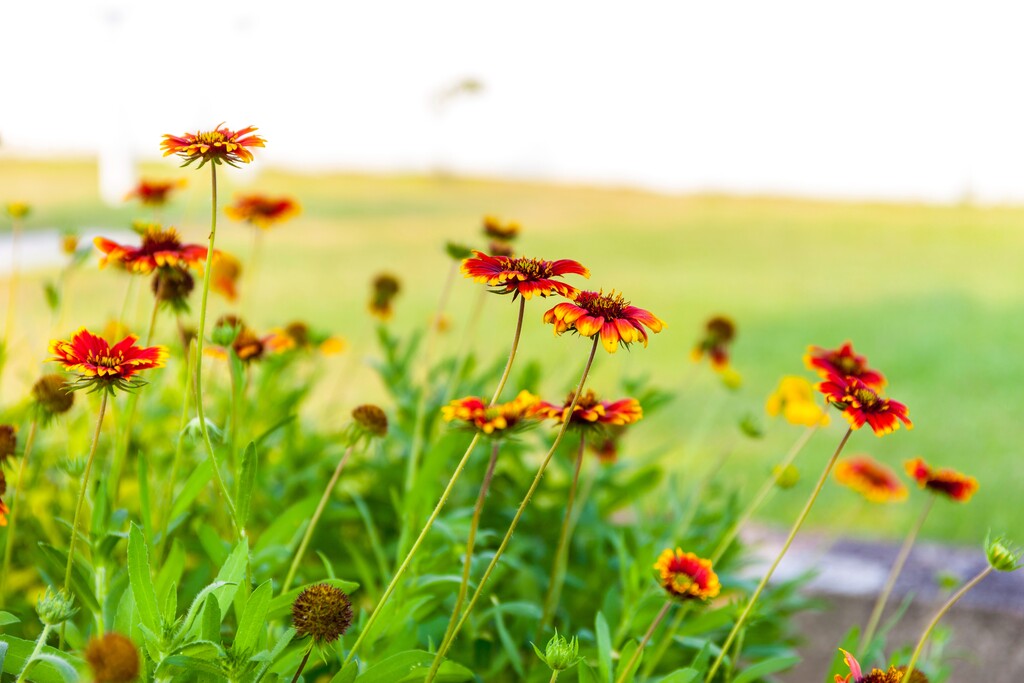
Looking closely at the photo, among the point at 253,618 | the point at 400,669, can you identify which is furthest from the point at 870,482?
the point at 253,618

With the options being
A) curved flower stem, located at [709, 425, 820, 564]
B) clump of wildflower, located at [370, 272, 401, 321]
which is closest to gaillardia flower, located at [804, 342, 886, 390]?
curved flower stem, located at [709, 425, 820, 564]

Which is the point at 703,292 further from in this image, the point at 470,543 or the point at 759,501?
the point at 470,543

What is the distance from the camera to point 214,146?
0.75 meters

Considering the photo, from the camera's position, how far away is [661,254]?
5574 millimetres

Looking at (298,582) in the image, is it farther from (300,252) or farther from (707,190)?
(707,190)

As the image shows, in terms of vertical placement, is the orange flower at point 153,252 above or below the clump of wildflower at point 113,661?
above

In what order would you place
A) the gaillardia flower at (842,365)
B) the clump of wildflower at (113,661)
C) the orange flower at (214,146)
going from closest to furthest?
1. the clump of wildflower at (113,661)
2. the orange flower at (214,146)
3. the gaillardia flower at (842,365)

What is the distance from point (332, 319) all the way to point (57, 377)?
112 inches

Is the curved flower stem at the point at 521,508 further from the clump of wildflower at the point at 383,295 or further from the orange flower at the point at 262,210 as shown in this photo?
the clump of wildflower at the point at 383,295

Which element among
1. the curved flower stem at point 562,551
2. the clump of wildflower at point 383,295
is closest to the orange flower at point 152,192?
the clump of wildflower at point 383,295

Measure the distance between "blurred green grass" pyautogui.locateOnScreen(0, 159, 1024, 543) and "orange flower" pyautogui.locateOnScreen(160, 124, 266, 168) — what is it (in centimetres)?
44

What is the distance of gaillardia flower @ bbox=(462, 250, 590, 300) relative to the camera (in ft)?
2.23

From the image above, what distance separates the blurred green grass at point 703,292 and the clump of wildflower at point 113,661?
74 cm

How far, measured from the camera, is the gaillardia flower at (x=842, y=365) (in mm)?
888
